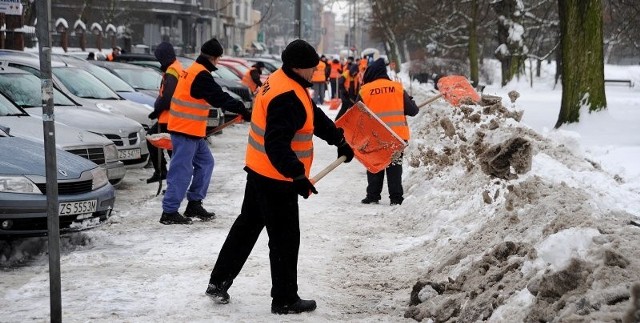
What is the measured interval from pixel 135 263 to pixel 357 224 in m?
2.84

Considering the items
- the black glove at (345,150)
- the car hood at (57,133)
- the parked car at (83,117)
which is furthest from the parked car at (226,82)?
the black glove at (345,150)

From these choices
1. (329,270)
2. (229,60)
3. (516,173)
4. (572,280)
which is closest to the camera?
(572,280)

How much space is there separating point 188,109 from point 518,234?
12.8ft

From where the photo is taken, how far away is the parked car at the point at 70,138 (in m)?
9.62

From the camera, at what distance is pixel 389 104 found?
1079 cm

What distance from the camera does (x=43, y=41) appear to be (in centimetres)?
509

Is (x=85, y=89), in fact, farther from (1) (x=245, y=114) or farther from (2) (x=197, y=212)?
(1) (x=245, y=114)

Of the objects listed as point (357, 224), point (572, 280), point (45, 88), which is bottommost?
point (357, 224)

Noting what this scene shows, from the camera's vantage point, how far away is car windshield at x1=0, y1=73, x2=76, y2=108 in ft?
37.6

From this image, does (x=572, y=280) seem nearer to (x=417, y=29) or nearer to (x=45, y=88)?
(x=45, y=88)

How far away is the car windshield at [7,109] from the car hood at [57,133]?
0.40 ft

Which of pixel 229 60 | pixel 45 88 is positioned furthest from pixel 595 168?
pixel 229 60

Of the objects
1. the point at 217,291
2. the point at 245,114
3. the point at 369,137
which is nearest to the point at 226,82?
the point at 245,114

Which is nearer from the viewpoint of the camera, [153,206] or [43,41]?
[43,41]
